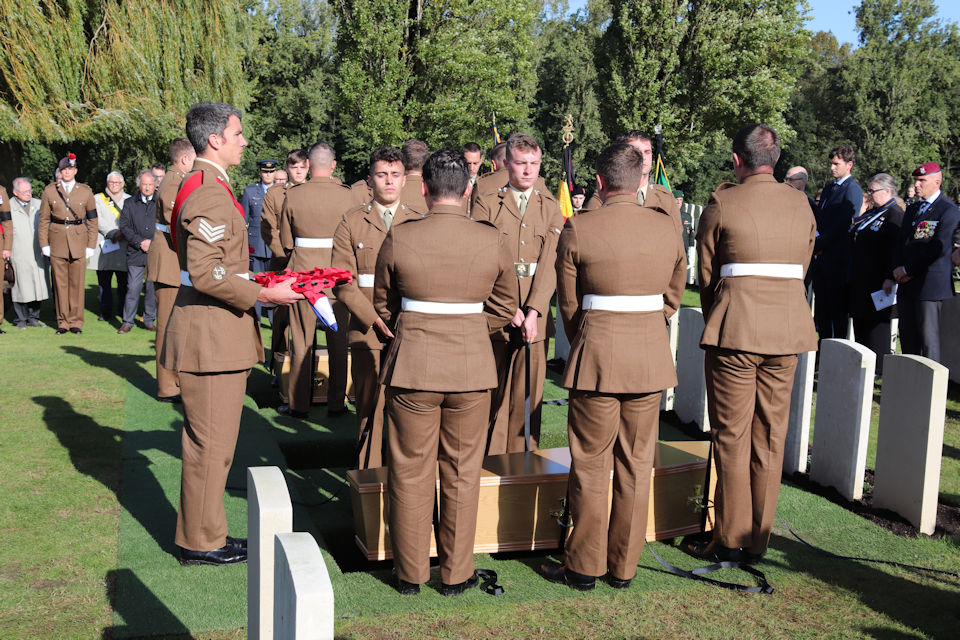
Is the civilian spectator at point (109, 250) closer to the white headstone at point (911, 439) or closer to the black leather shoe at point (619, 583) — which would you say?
the black leather shoe at point (619, 583)

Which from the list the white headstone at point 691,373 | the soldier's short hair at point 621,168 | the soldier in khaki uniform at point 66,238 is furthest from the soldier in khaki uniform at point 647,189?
the soldier in khaki uniform at point 66,238

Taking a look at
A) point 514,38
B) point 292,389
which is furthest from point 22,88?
point 514,38

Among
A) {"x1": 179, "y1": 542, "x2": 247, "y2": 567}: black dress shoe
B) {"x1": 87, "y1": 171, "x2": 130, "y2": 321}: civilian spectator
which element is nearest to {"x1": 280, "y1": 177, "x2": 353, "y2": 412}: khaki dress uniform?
{"x1": 179, "y1": 542, "x2": 247, "y2": 567}: black dress shoe

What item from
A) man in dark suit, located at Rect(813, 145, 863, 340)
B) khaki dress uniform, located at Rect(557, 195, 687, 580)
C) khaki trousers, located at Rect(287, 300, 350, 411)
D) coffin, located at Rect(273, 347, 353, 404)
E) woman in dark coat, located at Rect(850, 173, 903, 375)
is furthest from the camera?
man in dark suit, located at Rect(813, 145, 863, 340)

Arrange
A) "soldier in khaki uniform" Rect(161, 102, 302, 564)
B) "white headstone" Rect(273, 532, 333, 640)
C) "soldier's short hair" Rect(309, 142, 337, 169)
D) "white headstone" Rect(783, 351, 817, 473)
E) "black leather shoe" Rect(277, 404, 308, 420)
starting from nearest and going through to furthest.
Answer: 1. "white headstone" Rect(273, 532, 333, 640)
2. "soldier in khaki uniform" Rect(161, 102, 302, 564)
3. "white headstone" Rect(783, 351, 817, 473)
4. "soldier's short hair" Rect(309, 142, 337, 169)
5. "black leather shoe" Rect(277, 404, 308, 420)

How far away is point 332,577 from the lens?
13.9 feet

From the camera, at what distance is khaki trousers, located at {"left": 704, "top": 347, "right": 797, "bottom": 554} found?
4633 mm

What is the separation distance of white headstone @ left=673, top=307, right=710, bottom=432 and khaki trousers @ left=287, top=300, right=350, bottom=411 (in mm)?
2808

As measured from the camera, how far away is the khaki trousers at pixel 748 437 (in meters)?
4.63

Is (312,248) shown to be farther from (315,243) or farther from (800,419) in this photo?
(800,419)

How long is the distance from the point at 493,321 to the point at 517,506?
118 centimetres

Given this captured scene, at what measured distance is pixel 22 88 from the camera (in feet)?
48.4

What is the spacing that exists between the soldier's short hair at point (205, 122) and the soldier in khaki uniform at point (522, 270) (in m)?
2.00

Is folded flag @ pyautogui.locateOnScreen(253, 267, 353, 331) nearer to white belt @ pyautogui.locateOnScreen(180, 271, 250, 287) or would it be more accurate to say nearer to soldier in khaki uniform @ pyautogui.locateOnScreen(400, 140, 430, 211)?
white belt @ pyautogui.locateOnScreen(180, 271, 250, 287)
